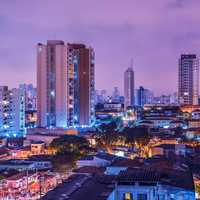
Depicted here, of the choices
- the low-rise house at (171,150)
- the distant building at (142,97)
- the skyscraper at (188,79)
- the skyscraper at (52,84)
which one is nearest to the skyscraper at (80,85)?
the skyscraper at (52,84)

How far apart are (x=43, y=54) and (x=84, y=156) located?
484 inches

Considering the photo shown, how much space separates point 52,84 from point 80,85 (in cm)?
191

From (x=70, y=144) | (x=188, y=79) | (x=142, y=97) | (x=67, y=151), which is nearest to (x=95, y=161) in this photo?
(x=67, y=151)

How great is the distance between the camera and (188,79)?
2327 inches

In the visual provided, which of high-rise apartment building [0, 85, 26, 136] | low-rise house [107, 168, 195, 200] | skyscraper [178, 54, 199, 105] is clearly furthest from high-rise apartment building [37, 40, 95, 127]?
skyscraper [178, 54, 199, 105]

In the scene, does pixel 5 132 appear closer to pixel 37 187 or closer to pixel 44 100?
pixel 44 100

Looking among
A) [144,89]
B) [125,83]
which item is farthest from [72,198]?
[144,89]

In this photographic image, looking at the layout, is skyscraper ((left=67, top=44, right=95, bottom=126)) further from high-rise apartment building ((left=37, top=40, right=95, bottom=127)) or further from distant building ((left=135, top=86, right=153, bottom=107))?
distant building ((left=135, top=86, right=153, bottom=107))

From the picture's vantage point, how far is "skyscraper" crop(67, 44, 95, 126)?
92.0 feet

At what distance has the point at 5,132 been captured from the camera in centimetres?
2742

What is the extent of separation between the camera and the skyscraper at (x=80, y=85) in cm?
2805

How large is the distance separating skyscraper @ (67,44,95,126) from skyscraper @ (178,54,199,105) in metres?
30.1

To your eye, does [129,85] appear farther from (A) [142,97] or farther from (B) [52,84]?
(B) [52,84]

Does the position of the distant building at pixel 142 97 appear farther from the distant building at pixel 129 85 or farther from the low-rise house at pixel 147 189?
the low-rise house at pixel 147 189
